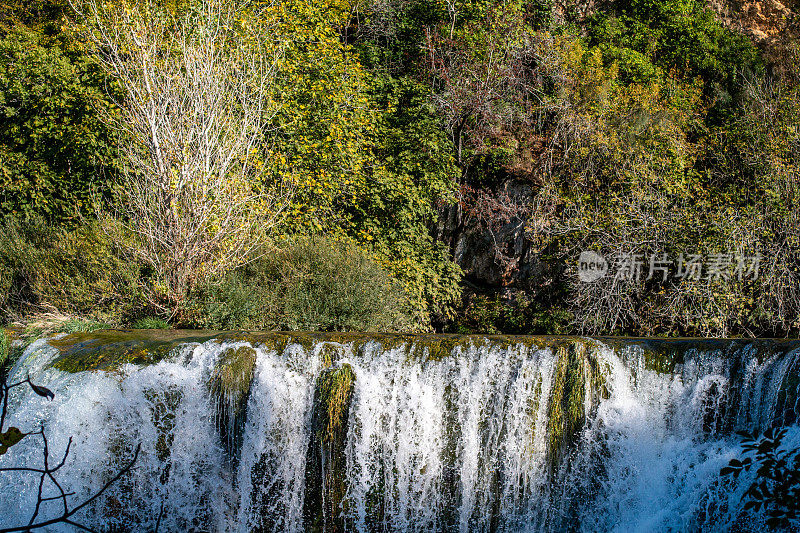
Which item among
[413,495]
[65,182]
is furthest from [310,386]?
[65,182]

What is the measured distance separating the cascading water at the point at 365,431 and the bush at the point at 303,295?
2691 millimetres

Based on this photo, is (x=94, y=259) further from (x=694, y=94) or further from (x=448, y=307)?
(x=694, y=94)

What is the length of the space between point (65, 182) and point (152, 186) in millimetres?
4315

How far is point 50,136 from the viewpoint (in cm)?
1359

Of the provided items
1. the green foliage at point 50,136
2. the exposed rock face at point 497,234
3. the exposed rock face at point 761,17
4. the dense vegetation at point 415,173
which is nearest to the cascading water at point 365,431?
the dense vegetation at point 415,173

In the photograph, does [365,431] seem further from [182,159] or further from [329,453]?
[182,159]

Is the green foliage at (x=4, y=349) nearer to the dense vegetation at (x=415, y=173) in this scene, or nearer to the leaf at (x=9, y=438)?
the dense vegetation at (x=415, y=173)

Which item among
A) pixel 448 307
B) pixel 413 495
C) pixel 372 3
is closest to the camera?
pixel 413 495

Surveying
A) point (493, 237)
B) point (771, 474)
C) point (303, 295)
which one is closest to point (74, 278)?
point (303, 295)

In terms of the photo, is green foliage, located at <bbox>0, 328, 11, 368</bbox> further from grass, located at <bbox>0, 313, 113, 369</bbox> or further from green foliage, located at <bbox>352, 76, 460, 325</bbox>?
green foliage, located at <bbox>352, 76, 460, 325</bbox>

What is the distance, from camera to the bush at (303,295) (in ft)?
33.1

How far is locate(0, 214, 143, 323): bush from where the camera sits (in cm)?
1014

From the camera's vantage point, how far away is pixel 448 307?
45.9 ft

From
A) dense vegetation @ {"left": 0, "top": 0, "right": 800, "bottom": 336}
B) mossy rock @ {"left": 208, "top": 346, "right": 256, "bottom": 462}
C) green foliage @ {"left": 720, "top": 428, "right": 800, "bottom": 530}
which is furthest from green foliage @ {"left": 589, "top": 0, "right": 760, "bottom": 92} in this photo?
green foliage @ {"left": 720, "top": 428, "right": 800, "bottom": 530}
